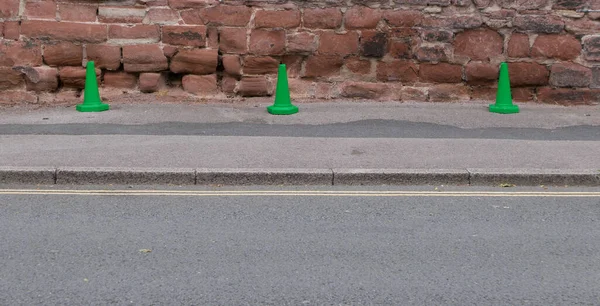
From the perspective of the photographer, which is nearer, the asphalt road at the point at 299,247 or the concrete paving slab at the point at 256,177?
the asphalt road at the point at 299,247

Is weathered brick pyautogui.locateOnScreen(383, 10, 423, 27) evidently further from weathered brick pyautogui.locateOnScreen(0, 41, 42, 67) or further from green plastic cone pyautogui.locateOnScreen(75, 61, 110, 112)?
weathered brick pyautogui.locateOnScreen(0, 41, 42, 67)

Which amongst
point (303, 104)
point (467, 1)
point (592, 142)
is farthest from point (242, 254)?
point (467, 1)

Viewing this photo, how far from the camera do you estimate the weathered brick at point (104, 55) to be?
1236 cm

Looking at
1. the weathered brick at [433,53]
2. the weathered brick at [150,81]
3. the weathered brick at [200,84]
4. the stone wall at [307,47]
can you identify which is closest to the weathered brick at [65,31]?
the stone wall at [307,47]

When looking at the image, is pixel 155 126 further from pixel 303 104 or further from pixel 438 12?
pixel 438 12

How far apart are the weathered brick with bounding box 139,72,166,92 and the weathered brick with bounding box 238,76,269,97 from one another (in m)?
1.23

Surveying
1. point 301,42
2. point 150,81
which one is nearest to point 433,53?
point 301,42

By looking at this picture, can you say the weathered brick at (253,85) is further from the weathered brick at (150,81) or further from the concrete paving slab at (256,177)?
the concrete paving slab at (256,177)

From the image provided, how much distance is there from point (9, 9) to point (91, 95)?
180 cm

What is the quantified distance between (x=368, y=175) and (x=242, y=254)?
106 inches

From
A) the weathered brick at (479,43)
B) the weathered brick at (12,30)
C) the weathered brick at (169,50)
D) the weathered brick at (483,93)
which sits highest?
the weathered brick at (479,43)

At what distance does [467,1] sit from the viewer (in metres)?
12.5

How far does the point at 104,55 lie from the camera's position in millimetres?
12398

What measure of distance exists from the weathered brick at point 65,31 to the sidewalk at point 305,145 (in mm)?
1099
